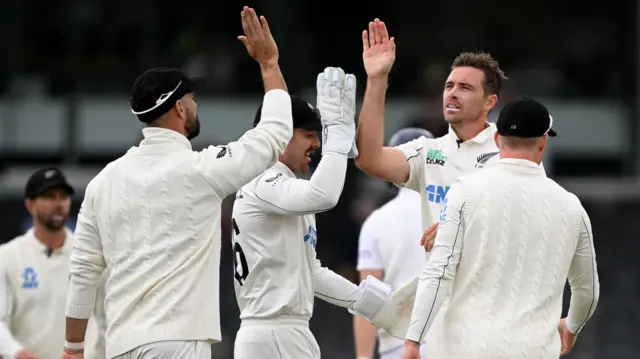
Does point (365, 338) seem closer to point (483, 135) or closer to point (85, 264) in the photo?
point (483, 135)

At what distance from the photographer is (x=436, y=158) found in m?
7.20

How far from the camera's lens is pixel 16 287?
27.7 ft

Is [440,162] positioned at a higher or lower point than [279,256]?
higher

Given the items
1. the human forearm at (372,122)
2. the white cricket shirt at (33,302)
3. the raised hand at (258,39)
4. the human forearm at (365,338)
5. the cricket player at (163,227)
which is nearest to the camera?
the cricket player at (163,227)

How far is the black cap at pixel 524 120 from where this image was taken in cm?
624

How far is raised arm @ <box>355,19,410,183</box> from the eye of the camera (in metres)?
6.88

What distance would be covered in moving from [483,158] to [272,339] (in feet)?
4.59

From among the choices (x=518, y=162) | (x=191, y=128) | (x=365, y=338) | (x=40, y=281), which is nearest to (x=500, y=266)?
(x=518, y=162)

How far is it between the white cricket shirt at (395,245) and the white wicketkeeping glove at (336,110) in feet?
6.54

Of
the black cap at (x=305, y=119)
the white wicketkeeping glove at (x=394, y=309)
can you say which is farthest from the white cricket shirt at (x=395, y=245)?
the black cap at (x=305, y=119)

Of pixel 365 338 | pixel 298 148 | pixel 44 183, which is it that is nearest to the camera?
pixel 298 148

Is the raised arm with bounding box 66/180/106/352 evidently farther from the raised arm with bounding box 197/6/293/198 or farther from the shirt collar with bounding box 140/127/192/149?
the raised arm with bounding box 197/6/293/198

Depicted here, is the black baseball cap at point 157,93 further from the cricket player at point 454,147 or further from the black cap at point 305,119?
the cricket player at point 454,147

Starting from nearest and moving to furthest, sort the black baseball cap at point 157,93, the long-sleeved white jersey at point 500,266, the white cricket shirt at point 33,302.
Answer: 1. the long-sleeved white jersey at point 500,266
2. the black baseball cap at point 157,93
3. the white cricket shirt at point 33,302
